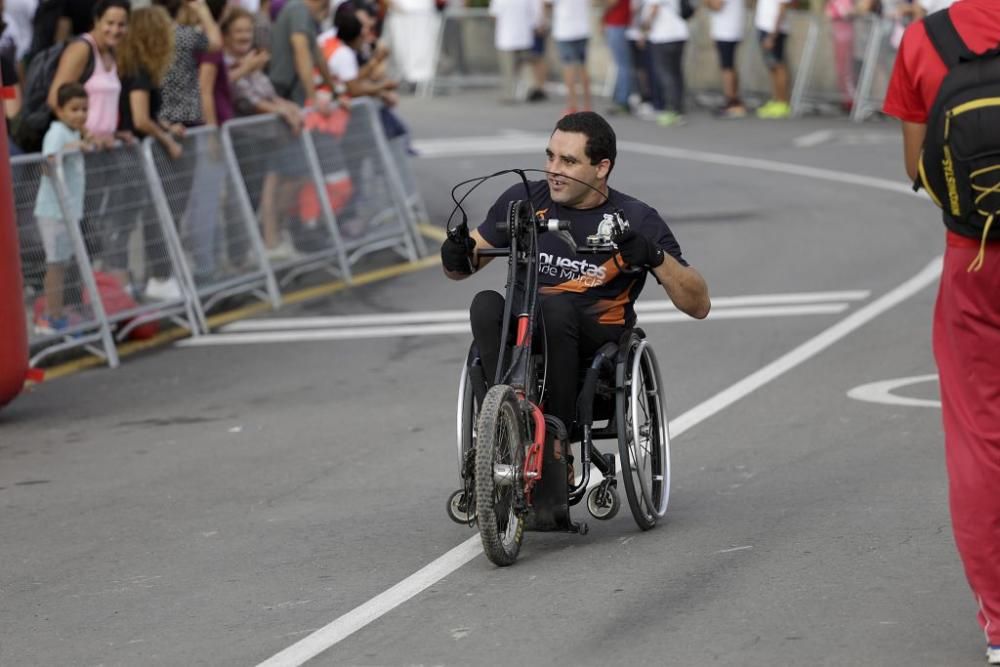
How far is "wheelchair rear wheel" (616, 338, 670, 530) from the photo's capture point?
701 centimetres

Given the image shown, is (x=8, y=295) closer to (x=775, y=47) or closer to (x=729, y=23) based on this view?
(x=729, y=23)

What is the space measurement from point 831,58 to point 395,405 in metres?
15.4

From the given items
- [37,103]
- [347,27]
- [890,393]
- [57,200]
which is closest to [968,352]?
[890,393]

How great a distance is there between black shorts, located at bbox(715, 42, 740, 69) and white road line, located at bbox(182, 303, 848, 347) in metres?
11.8

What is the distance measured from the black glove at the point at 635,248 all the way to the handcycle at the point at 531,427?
1.7 inches

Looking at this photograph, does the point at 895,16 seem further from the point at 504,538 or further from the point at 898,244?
the point at 504,538

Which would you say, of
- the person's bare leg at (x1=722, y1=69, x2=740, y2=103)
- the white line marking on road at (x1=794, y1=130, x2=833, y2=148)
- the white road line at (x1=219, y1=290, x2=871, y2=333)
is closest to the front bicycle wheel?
the white road line at (x1=219, y1=290, x2=871, y2=333)

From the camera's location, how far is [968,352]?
5469 millimetres

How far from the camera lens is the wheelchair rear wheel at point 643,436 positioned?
701 cm

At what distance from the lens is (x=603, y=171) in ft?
23.4

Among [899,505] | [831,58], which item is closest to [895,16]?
[831,58]

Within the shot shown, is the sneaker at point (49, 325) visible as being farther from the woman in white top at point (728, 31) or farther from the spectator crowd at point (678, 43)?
the woman in white top at point (728, 31)

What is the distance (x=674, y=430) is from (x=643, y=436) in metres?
1.94

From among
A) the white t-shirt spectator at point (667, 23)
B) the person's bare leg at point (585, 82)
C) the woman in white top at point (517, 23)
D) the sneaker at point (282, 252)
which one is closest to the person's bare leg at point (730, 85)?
the white t-shirt spectator at point (667, 23)
